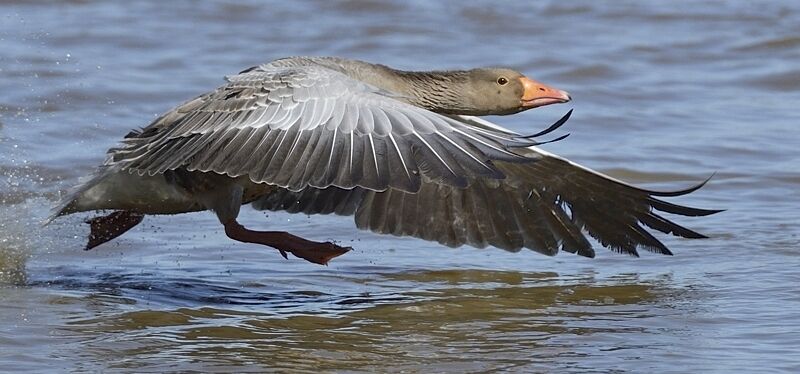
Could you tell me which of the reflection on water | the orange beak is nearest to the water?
the reflection on water

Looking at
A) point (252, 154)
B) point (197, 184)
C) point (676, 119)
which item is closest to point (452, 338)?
point (252, 154)

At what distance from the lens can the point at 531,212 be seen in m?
8.02

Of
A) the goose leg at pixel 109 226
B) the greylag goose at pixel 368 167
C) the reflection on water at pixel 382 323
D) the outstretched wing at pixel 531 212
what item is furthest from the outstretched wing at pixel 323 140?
the outstretched wing at pixel 531 212

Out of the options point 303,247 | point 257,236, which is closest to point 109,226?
point 257,236

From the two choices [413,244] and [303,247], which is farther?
[413,244]

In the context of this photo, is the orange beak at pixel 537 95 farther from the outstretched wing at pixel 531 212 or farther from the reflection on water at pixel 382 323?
the reflection on water at pixel 382 323

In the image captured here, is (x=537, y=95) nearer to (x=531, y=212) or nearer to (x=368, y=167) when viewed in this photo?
(x=531, y=212)

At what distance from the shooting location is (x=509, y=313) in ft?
24.0

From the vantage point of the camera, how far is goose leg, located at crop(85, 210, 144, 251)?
822 centimetres

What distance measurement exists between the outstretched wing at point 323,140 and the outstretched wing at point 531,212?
1.11m

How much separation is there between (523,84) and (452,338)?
1888 millimetres

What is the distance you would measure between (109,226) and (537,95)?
257 centimetres

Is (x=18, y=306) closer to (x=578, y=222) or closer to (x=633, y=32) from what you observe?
(x=578, y=222)

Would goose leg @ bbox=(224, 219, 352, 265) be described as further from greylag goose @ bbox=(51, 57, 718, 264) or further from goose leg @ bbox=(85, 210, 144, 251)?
goose leg @ bbox=(85, 210, 144, 251)
